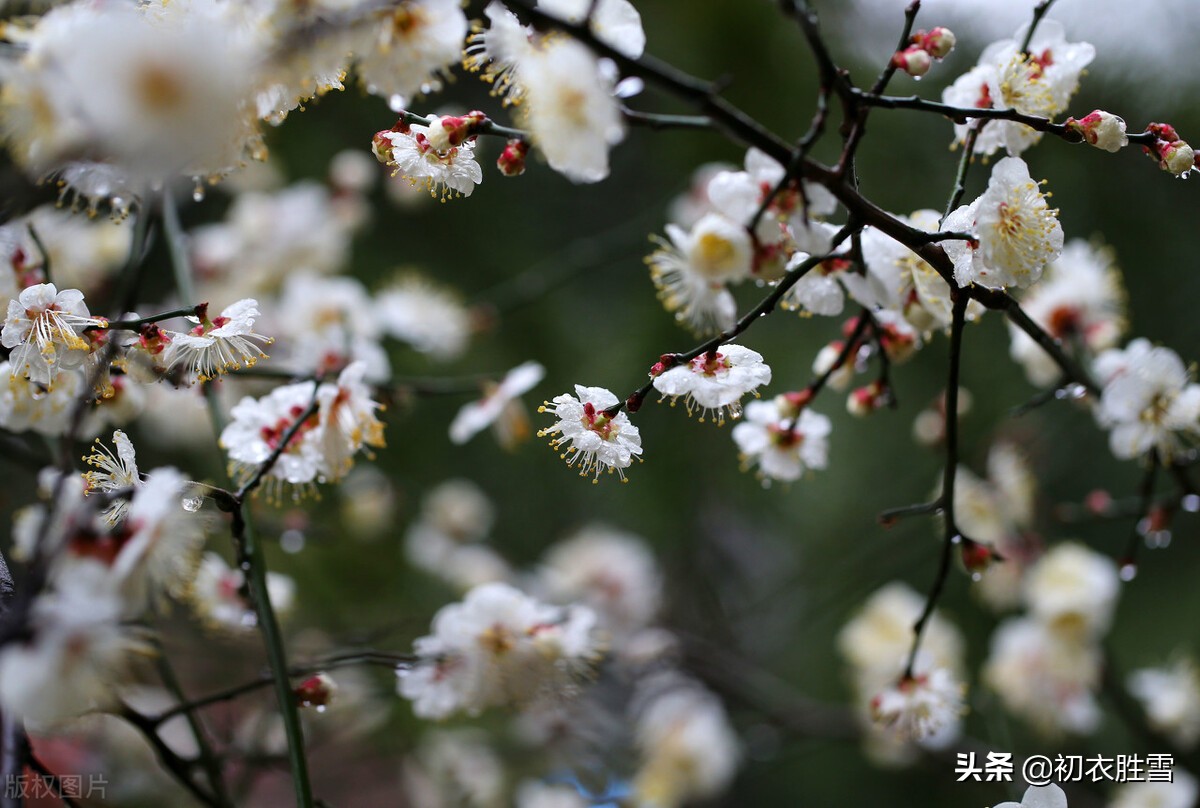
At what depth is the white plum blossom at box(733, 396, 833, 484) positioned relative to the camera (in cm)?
83

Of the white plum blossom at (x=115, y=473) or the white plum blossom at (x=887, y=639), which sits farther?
the white plum blossom at (x=887, y=639)

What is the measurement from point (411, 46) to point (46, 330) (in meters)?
0.34

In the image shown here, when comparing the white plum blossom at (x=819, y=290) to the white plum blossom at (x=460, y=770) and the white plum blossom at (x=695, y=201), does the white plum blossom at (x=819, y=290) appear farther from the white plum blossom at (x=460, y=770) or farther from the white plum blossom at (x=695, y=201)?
the white plum blossom at (x=460, y=770)

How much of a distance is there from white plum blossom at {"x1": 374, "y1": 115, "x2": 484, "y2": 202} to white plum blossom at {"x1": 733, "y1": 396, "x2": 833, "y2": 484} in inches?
13.2

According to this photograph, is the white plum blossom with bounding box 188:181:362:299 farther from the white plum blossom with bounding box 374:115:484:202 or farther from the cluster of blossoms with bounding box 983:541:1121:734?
the cluster of blossoms with bounding box 983:541:1121:734

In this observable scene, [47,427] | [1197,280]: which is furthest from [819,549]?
[47,427]

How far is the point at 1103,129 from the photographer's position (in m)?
0.61

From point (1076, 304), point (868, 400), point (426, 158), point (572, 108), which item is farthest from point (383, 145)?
point (1076, 304)

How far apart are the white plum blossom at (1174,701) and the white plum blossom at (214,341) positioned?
4.68 feet

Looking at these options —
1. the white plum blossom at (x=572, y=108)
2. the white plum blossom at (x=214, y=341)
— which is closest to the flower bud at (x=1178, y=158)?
the white plum blossom at (x=572, y=108)

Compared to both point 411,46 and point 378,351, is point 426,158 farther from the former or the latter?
point 378,351

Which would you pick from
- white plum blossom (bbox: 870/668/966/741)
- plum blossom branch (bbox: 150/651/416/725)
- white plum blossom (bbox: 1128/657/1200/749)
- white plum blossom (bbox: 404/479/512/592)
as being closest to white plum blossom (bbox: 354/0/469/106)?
plum blossom branch (bbox: 150/651/416/725)

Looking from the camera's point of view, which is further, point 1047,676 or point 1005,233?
point 1047,676

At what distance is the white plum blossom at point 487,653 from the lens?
88 cm
